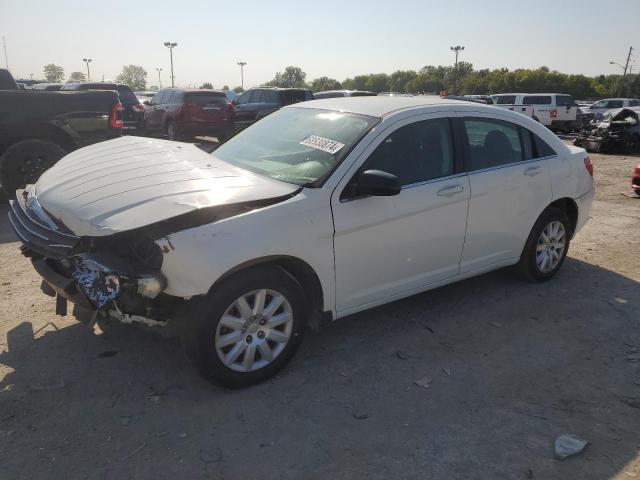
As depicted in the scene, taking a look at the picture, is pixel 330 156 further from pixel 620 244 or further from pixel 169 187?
pixel 620 244

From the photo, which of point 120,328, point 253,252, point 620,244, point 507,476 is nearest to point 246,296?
point 253,252

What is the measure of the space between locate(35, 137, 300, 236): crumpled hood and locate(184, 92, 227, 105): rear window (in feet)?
40.9

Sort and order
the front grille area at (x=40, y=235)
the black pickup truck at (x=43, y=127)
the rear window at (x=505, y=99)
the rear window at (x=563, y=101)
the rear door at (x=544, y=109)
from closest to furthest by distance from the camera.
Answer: the front grille area at (x=40, y=235), the black pickup truck at (x=43, y=127), the rear door at (x=544, y=109), the rear window at (x=563, y=101), the rear window at (x=505, y=99)

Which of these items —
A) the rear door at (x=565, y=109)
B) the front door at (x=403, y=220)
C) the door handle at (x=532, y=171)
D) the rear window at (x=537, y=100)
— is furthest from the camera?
the rear window at (x=537, y=100)

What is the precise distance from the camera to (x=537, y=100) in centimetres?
2508

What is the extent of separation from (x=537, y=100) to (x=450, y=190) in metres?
24.0

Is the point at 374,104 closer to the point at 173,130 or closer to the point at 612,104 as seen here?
the point at 173,130

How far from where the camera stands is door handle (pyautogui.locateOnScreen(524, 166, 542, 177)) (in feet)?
14.8

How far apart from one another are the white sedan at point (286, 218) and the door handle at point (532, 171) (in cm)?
1

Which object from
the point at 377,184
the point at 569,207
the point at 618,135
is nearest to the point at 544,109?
the point at 618,135

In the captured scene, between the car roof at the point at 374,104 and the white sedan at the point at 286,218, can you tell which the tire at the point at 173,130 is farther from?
the car roof at the point at 374,104

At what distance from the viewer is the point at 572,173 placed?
4.93 m

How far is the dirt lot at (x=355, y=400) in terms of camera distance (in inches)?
103

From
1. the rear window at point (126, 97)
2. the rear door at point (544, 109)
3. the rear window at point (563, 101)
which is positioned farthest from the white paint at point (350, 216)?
the rear window at point (563, 101)
